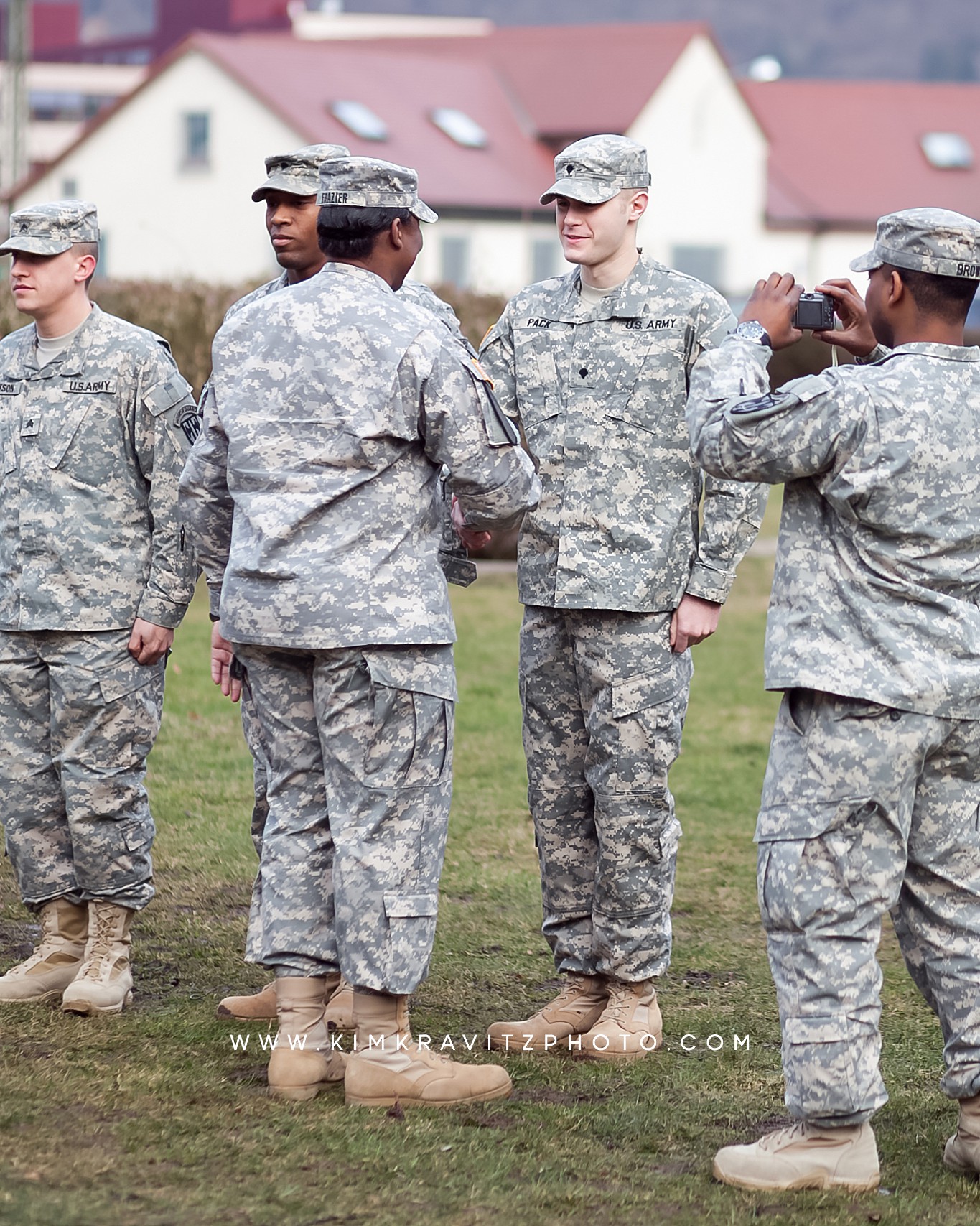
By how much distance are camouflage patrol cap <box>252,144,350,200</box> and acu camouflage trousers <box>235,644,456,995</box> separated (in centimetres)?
138

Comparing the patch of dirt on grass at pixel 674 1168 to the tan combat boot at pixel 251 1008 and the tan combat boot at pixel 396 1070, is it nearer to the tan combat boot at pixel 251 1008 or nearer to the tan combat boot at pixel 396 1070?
the tan combat boot at pixel 396 1070

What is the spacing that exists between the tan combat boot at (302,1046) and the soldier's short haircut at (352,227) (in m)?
1.76

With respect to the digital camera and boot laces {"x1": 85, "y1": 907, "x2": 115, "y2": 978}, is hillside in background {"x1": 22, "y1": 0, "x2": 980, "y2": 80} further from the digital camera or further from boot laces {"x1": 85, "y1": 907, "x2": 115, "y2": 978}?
the digital camera

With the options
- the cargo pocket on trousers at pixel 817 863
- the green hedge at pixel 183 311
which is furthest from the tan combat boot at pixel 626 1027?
the green hedge at pixel 183 311

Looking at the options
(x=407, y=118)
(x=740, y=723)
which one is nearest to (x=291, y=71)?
(x=407, y=118)

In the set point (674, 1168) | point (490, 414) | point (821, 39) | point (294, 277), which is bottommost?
point (674, 1168)

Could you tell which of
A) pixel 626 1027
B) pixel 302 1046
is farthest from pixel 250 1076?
pixel 626 1027

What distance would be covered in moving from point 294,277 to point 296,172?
0.29 m

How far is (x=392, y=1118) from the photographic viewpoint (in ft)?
13.8

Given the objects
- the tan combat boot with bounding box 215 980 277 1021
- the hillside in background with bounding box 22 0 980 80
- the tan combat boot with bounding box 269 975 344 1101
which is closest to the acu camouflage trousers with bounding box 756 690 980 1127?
the tan combat boot with bounding box 269 975 344 1101

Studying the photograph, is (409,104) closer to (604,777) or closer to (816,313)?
(604,777)

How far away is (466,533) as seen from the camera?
15.4ft

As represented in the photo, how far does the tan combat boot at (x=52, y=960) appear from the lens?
5086 mm

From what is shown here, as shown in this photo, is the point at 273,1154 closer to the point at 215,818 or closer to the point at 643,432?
the point at 643,432
